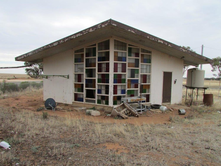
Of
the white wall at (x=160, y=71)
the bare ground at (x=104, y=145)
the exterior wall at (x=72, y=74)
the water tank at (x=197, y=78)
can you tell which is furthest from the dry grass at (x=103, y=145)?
the water tank at (x=197, y=78)

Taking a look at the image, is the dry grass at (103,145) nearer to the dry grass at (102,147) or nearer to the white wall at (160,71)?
the dry grass at (102,147)

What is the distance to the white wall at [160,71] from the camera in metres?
9.73

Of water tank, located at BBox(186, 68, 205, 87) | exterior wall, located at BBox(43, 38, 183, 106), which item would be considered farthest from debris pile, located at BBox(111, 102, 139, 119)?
water tank, located at BBox(186, 68, 205, 87)

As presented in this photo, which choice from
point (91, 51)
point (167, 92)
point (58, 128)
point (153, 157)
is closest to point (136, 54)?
point (91, 51)

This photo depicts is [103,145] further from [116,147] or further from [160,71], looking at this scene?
[160,71]

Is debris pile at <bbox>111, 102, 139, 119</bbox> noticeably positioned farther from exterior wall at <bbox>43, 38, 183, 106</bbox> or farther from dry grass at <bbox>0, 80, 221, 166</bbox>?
dry grass at <bbox>0, 80, 221, 166</bbox>

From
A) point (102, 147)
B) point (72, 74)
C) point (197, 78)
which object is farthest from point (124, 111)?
point (197, 78)

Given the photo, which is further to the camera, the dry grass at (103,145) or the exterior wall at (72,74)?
the exterior wall at (72,74)

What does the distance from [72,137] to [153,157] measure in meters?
2.35

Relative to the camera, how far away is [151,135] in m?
4.89

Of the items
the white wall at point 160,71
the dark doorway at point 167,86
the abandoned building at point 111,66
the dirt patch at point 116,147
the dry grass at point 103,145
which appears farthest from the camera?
the dark doorway at point 167,86

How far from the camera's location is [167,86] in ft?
34.0

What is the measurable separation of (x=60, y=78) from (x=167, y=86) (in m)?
7.04

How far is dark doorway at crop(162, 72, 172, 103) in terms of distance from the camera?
33.6 feet
